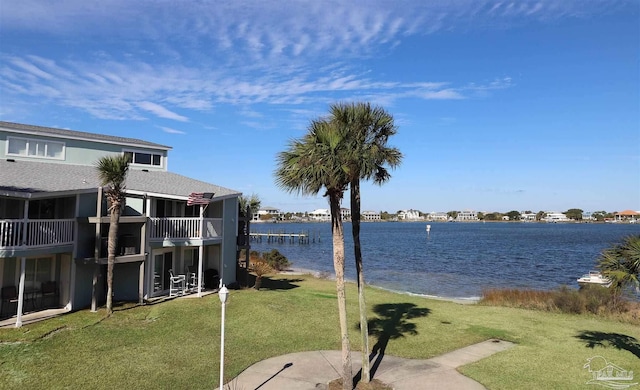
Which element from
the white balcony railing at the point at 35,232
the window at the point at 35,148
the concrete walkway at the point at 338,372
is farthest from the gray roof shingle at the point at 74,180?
the concrete walkway at the point at 338,372

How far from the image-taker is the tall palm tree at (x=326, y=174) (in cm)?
1020

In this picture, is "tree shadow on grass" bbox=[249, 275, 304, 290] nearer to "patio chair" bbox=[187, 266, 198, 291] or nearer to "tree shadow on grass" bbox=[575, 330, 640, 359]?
"patio chair" bbox=[187, 266, 198, 291]

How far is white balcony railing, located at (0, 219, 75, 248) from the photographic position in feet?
50.2

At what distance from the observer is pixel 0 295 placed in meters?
16.5

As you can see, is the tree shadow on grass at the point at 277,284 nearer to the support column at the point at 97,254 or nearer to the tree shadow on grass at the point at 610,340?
the support column at the point at 97,254

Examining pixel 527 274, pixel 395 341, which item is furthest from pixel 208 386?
pixel 527 274

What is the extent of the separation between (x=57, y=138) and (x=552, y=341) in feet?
84.5

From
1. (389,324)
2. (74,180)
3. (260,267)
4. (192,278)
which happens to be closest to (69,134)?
(74,180)

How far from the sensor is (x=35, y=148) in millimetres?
23281

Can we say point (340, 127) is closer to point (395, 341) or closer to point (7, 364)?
point (395, 341)

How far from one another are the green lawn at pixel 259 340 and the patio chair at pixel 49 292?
1943mm

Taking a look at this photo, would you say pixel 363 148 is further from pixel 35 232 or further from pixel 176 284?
pixel 176 284

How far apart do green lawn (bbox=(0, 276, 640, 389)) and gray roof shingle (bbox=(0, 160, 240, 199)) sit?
5.24 meters

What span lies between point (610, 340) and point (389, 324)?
26.0 ft
